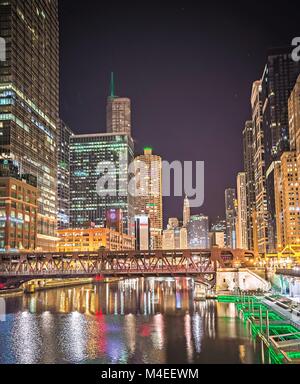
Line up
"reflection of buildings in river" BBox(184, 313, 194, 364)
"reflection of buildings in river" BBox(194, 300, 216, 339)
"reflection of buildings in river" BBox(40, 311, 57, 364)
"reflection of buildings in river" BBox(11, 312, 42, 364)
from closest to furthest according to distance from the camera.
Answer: "reflection of buildings in river" BBox(11, 312, 42, 364) < "reflection of buildings in river" BBox(40, 311, 57, 364) < "reflection of buildings in river" BBox(184, 313, 194, 364) < "reflection of buildings in river" BBox(194, 300, 216, 339)

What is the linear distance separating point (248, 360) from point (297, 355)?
5379 millimetres

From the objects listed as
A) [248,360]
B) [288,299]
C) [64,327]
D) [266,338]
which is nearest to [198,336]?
[266,338]

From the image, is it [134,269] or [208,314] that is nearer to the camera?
[208,314]

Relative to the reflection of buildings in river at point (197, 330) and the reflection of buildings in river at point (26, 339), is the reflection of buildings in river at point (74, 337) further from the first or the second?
the reflection of buildings in river at point (197, 330)

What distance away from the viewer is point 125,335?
67.0m

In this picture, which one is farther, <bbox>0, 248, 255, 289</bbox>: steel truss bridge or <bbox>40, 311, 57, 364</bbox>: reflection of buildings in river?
<bbox>0, 248, 255, 289</bbox>: steel truss bridge

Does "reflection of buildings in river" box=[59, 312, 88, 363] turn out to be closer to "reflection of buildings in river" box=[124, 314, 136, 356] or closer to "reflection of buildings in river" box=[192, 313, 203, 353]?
"reflection of buildings in river" box=[124, 314, 136, 356]

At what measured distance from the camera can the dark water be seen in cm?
5378

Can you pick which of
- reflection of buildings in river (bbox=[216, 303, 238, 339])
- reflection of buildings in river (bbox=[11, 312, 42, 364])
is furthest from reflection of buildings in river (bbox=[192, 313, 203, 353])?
reflection of buildings in river (bbox=[11, 312, 42, 364])

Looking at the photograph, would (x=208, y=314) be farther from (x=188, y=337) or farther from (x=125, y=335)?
(x=125, y=335)

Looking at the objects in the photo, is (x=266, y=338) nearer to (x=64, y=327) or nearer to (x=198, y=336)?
(x=198, y=336)

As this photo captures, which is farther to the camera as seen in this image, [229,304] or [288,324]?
[229,304]

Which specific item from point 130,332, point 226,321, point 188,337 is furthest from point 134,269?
A: point 188,337
